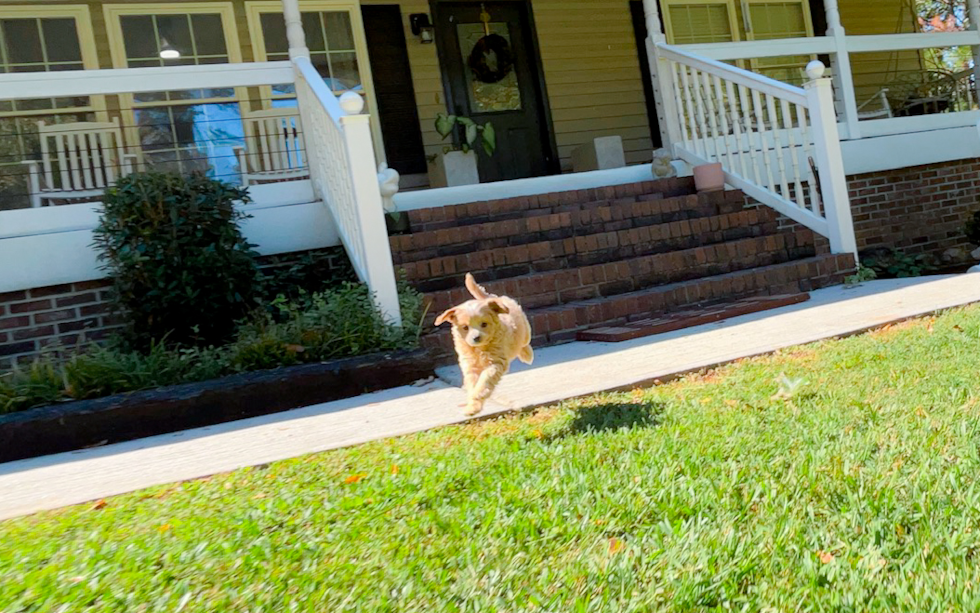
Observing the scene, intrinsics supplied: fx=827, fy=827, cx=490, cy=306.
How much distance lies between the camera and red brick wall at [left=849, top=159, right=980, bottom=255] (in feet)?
27.0

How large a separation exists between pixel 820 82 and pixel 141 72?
16.8ft

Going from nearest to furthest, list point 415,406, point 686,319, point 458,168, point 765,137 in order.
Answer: point 415,406 → point 686,319 → point 765,137 → point 458,168

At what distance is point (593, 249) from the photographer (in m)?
6.21

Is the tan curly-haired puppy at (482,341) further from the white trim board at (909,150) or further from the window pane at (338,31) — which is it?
the window pane at (338,31)

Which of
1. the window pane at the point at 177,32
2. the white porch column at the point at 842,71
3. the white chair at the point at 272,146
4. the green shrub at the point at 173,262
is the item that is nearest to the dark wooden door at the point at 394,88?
the white chair at the point at 272,146

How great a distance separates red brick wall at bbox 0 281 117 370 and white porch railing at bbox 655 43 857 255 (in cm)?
511

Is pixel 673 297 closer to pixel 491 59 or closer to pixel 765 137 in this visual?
pixel 765 137

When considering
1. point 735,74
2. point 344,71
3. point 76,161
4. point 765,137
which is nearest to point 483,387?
point 735,74

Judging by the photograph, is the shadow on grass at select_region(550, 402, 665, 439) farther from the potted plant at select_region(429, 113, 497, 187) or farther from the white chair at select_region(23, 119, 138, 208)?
the potted plant at select_region(429, 113, 497, 187)

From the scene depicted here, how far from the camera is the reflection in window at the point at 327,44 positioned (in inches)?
341

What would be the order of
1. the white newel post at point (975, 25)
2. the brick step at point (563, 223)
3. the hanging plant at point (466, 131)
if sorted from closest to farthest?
the brick step at point (563, 223) < the hanging plant at point (466, 131) < the white newel post at point (975, 25)

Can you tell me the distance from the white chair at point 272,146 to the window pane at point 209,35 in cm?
99

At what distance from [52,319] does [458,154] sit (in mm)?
4315

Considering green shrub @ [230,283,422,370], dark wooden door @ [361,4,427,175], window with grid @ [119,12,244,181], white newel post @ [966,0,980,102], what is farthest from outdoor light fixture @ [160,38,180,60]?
white newel post @ [966,0,980,102]
